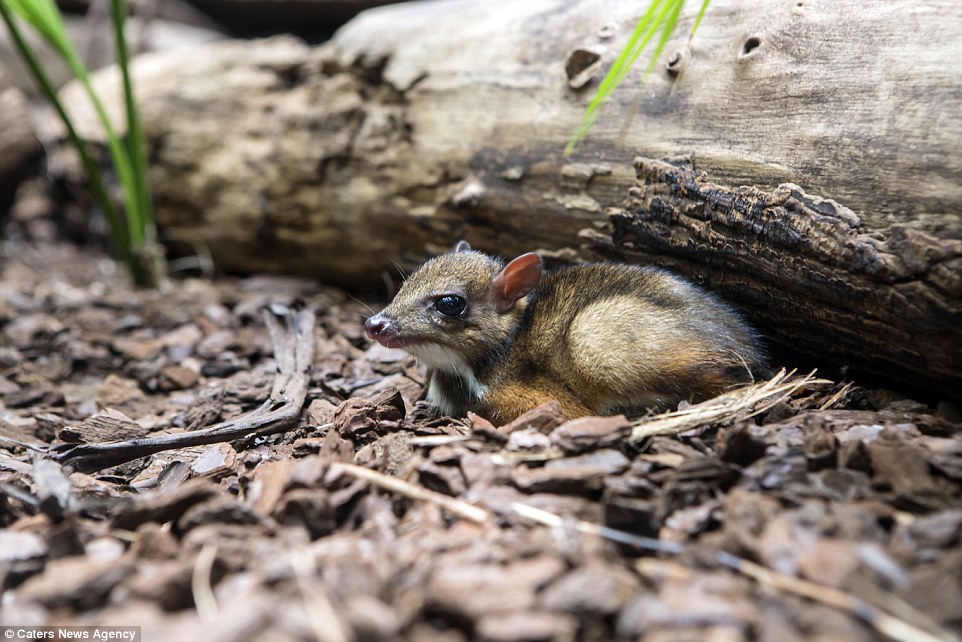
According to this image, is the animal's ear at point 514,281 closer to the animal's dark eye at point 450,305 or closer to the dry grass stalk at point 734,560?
the animal's dark eye at point 450,305

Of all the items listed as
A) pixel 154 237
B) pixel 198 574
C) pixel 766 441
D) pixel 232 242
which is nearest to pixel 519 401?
pixel 766 441

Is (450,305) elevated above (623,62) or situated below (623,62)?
below

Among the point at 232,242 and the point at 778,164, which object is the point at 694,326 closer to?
the point at 778,164

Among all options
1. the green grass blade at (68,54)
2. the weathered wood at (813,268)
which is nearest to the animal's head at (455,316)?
the weathered wood at (813,268)

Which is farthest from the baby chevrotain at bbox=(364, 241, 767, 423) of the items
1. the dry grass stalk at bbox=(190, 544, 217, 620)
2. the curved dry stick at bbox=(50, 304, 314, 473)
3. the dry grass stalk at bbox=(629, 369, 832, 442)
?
the dry grass stalk at bbox=(190, 544, 217, 620)

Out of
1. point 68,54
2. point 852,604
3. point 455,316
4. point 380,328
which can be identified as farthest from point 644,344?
point 68,54

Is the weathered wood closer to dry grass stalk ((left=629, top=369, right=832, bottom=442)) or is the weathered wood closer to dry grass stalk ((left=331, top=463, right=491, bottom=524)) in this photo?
dry grass stalk ((left=629, top=369, right=832, bottom=442))

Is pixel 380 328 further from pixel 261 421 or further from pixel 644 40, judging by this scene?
pixel 644 40
